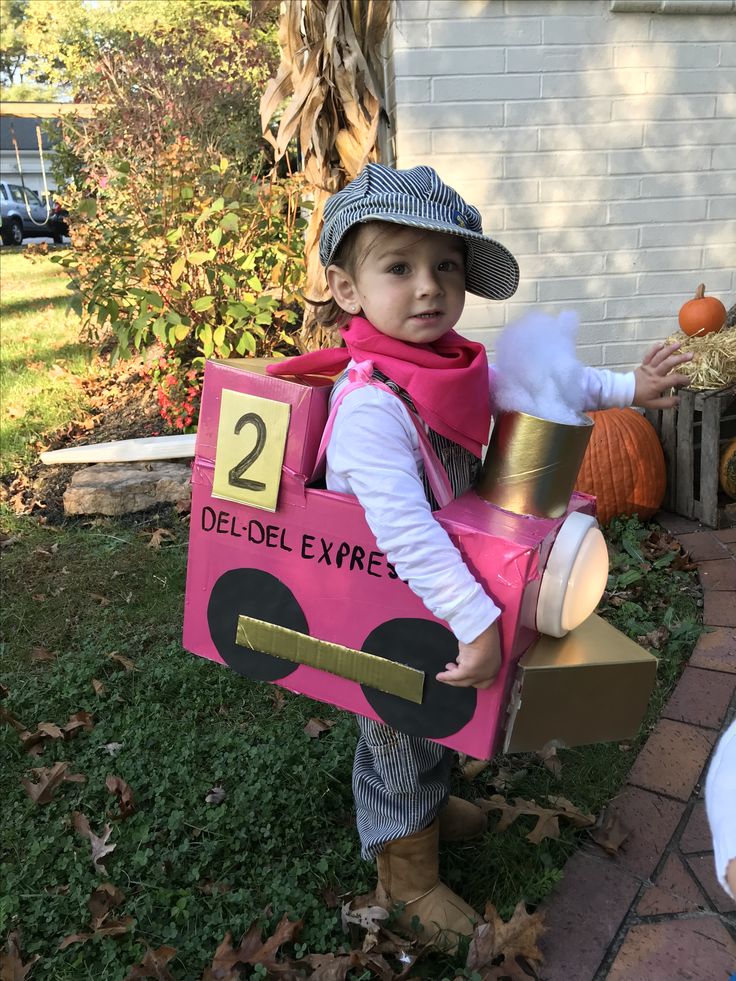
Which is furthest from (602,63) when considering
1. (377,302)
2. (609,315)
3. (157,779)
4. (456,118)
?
(157,779)

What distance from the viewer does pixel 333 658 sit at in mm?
1791

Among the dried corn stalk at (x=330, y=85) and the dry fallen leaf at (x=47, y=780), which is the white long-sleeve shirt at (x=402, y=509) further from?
the dried corn stalk at (x=330, y=85)

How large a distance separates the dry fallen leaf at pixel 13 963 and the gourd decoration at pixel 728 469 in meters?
3.50

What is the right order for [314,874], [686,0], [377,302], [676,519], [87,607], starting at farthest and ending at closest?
[686,0], [676,519], [87,607], [314,874], [377,302]

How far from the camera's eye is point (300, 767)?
2.50 meters

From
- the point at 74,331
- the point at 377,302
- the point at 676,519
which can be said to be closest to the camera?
the point at 377,302

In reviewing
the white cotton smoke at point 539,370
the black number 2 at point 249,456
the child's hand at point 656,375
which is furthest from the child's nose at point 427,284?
the child's hand at point 656,375

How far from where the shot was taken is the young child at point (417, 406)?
1553 mm

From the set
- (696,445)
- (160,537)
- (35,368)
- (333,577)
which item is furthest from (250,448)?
(35,368)

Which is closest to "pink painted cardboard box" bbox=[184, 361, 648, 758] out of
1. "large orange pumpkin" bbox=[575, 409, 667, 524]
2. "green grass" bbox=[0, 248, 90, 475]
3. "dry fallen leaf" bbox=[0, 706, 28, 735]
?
"dry fallen leaf" bbox=[0, 706, 28, 735]

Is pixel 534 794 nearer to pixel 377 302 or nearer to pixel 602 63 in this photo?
pixel 377 302

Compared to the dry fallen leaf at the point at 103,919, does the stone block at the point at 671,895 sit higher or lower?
higher

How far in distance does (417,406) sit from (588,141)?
3600mm

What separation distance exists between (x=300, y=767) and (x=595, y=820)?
0.87 meters
